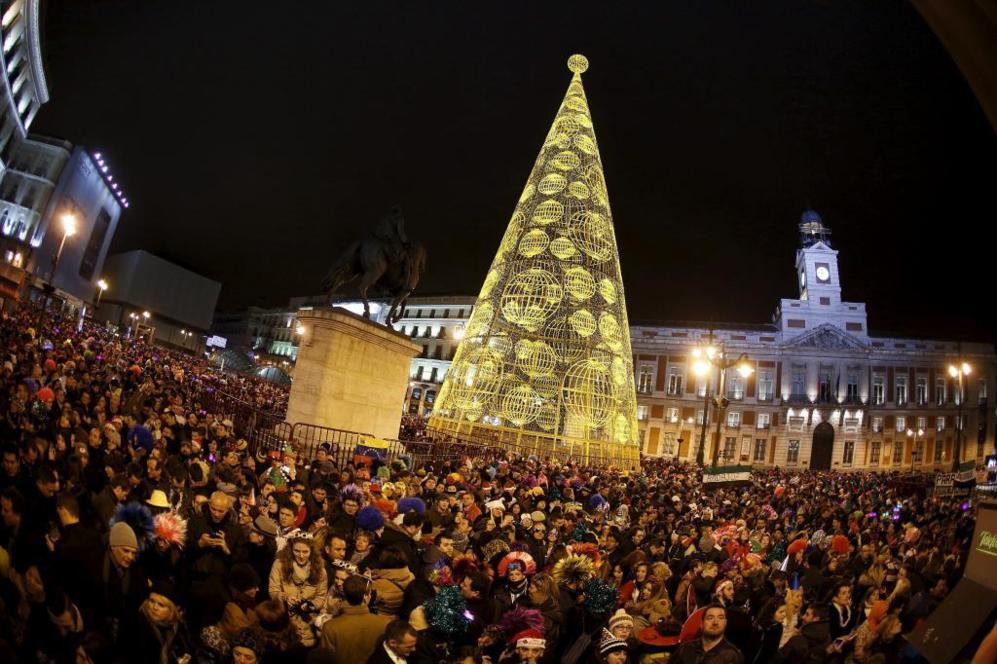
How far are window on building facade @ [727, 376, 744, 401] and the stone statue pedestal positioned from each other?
176 ft

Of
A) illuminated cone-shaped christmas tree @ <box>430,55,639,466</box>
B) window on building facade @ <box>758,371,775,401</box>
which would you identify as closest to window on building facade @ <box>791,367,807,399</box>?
window on building facade @ <box>758,371,775,401</box>

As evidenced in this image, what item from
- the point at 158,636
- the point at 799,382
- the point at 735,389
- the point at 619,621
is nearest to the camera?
the point at 158,636

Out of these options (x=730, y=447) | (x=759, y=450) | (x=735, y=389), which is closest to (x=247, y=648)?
(x=730, y=447)

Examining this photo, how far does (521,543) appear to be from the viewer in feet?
20.4

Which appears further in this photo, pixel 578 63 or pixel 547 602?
pixel 578 63

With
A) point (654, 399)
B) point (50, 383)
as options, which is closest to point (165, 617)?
point (50, 383)

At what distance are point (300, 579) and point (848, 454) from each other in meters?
62.8

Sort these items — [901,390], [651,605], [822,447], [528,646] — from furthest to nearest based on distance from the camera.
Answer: [822,447] < [901,390] < [651,605] < [528,646]

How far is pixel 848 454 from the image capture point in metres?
55.4

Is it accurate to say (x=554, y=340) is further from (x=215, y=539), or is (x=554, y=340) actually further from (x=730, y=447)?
(x=730, y=447)

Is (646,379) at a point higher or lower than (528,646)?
higher

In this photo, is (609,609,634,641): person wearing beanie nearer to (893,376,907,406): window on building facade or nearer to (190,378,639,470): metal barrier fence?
(190,378,639,470): metal barrier fence

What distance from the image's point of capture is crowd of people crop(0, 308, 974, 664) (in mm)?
3561

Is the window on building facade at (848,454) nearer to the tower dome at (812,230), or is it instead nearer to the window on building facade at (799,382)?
the window on building facade at (799,382)
